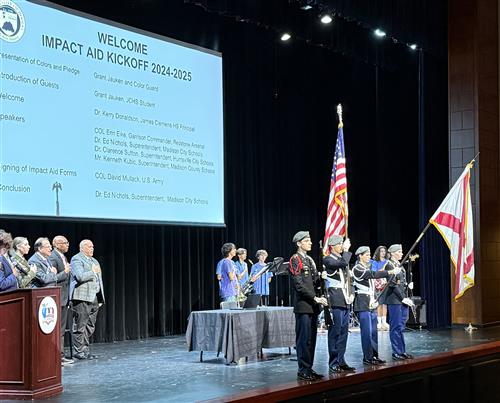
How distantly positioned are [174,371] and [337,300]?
183 centimetres

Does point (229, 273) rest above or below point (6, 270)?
below

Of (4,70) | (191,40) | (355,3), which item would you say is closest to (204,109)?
(191,40)

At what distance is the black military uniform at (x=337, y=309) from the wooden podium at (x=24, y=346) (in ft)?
8.31

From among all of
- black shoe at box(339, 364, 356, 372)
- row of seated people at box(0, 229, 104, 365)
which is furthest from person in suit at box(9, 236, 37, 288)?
black shoe at box(339, 364, 356, 372)

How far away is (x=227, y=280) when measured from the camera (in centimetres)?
997

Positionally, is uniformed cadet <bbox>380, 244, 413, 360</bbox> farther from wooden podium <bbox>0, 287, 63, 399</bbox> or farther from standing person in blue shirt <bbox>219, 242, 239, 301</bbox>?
wooden podium <bbox>0, 287, 63, 399</bbox>

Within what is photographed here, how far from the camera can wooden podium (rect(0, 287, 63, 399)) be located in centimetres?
604

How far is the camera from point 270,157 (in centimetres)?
1402

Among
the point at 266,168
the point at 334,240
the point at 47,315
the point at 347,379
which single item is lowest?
the point at 347,379

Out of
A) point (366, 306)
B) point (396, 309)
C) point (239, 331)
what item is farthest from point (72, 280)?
point (396, 309)

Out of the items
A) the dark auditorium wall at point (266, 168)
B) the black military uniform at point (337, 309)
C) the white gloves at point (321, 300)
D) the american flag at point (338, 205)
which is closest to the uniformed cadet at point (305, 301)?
the white gloves at point (321, 300)

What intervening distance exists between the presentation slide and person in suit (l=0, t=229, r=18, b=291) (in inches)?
77.9

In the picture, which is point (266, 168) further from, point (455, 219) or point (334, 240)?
point (334, 240)

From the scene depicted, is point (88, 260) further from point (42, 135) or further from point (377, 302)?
point (377, 302)
